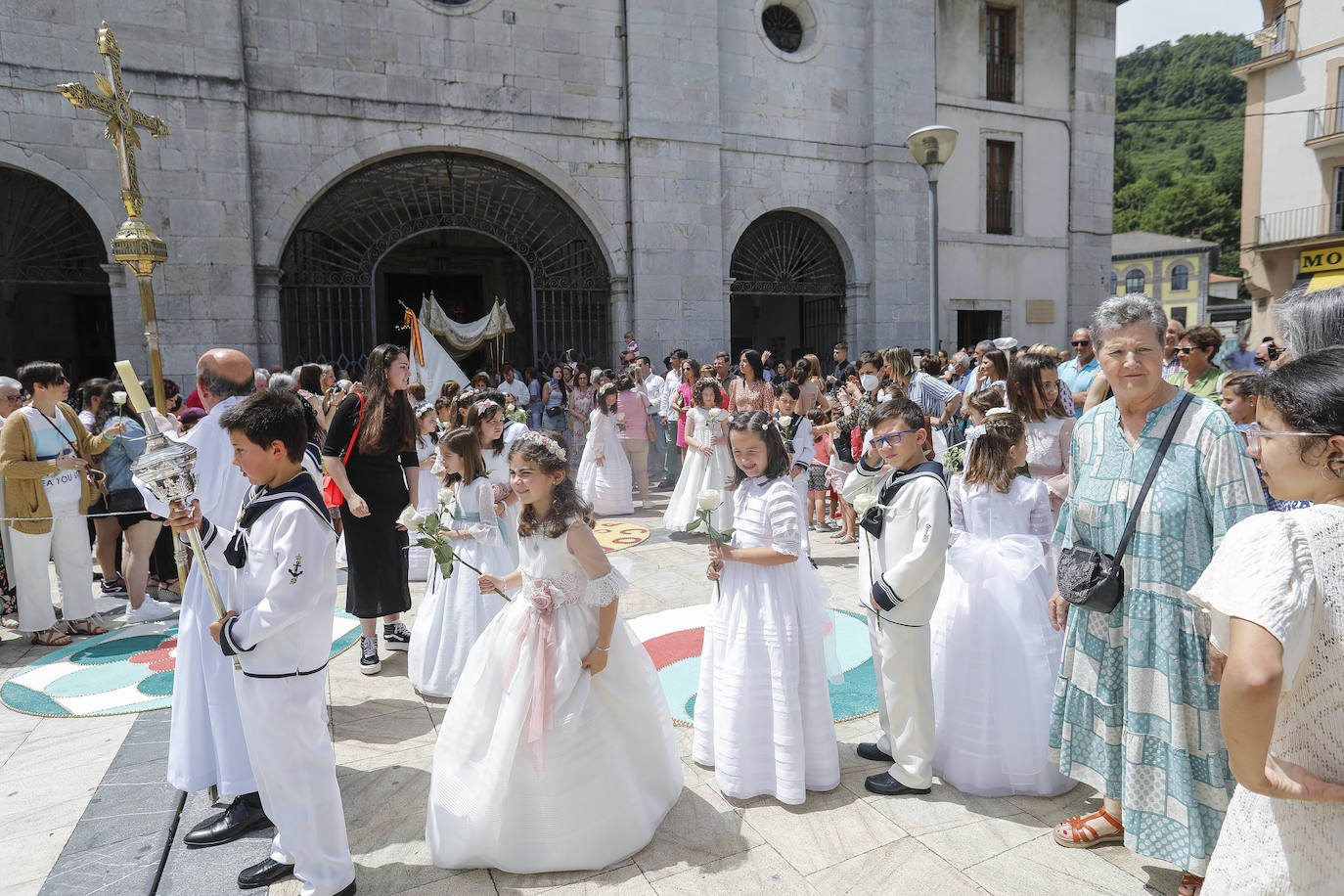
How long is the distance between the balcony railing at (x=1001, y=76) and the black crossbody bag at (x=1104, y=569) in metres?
17.9

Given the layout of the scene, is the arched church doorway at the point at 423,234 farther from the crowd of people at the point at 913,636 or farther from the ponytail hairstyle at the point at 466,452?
the crowd of people at the point at 913,636

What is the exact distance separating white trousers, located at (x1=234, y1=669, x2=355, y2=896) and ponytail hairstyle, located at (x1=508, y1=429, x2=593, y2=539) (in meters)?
0.95

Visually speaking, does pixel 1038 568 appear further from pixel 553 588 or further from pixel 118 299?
pixel 118 299

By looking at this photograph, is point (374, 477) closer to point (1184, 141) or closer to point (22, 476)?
point (22, 476)

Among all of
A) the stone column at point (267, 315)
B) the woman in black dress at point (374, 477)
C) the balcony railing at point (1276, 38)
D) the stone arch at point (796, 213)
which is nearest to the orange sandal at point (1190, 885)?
the woman in black dress at point (374, 477)

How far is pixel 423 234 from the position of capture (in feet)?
50.3

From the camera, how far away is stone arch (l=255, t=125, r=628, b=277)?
40.4 ft

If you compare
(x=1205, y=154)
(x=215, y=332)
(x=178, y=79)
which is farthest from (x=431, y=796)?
(x=1205, y=154)

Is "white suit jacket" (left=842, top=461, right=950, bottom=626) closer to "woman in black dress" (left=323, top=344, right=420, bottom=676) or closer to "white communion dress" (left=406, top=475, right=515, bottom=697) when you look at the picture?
"white communion dress" (left=406, top=475, right=515, bottom=697)

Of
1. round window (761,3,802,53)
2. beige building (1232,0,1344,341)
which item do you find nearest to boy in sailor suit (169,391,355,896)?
round window (761,3,802,53)

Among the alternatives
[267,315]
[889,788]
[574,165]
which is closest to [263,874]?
[889,788]

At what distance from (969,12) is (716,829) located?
19095 millimetres

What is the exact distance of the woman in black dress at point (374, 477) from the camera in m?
4.94

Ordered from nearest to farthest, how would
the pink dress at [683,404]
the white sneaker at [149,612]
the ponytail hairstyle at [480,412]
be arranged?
the ponytail hairstyle at [480,412]
the white sneaker at [149,612]
the pink dress at [683,404]
